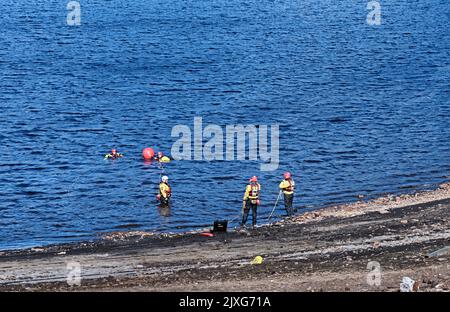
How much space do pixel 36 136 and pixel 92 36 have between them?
37859 mm

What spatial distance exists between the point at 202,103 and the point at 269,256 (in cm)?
3548

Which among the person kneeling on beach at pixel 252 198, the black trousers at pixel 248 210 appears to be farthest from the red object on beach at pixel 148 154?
the person kneeling on beach at pixel 252 198

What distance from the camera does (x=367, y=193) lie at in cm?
4772

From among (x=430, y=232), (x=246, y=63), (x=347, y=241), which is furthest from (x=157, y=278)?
(x=246, y=63)

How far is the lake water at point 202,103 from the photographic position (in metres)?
47.1

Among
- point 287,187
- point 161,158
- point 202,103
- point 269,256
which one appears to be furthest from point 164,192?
point 202,103

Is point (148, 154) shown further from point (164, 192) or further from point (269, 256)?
point (269, 256)

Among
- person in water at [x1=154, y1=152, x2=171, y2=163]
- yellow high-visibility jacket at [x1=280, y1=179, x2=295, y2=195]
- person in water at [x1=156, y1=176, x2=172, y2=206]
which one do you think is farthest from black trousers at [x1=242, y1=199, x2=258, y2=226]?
person in water at [x1=154, y1=152, x2=171, y2=163]

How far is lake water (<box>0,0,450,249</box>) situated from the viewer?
47125 mm

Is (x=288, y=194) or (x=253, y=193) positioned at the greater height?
(x=253, y=193)

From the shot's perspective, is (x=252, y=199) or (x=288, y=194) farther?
(x=288, y=194)

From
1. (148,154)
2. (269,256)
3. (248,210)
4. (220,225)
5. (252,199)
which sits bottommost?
(220,225)

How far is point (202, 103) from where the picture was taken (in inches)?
2709

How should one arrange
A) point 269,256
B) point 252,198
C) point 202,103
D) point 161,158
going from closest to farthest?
1. point 269,256
2. point 252,198
3. point 161,158
4. point 202,103
